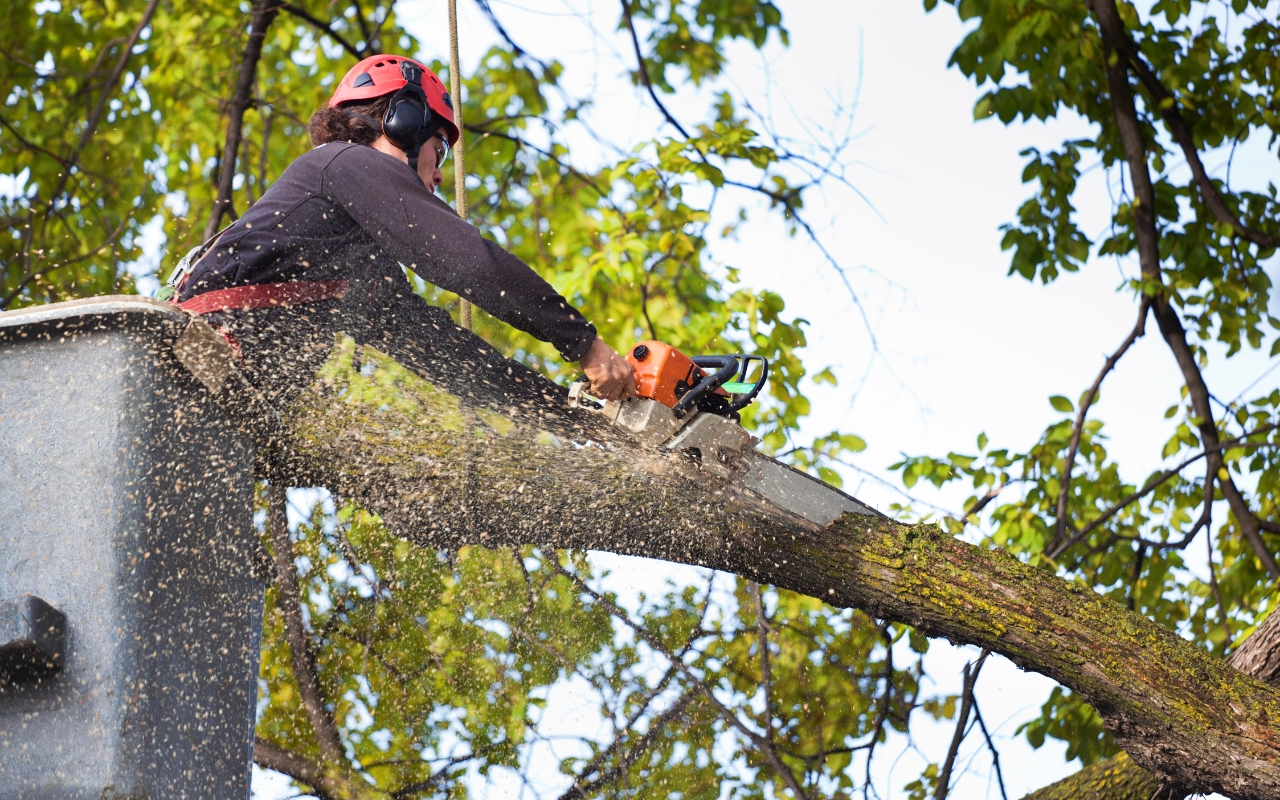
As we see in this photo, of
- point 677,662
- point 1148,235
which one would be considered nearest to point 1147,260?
point 1148,235

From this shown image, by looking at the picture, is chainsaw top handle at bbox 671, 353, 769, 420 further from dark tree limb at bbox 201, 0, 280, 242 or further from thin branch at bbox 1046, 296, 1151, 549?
dark tree limb at bbox 201, 0, 280, 242

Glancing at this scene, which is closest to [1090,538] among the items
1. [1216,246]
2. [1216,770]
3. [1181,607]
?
[1181,607]

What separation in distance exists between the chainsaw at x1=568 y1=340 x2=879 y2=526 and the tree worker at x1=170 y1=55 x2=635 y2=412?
7 cm

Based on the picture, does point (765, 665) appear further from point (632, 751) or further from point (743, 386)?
point (743, 386)

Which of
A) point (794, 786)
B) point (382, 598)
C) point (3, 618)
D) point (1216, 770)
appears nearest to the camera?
point (3, 618)

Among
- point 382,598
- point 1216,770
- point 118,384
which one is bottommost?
point 1216,770

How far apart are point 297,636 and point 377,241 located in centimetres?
263

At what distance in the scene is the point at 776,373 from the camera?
5.82 m

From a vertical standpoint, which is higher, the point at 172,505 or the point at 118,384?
the point at 118,384

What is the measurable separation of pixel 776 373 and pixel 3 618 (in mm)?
4109

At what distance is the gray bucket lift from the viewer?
2.38m

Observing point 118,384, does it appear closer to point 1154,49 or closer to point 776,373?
point 776,373

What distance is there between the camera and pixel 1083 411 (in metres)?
5.18

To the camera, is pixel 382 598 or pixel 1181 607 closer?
pixel 382 598
